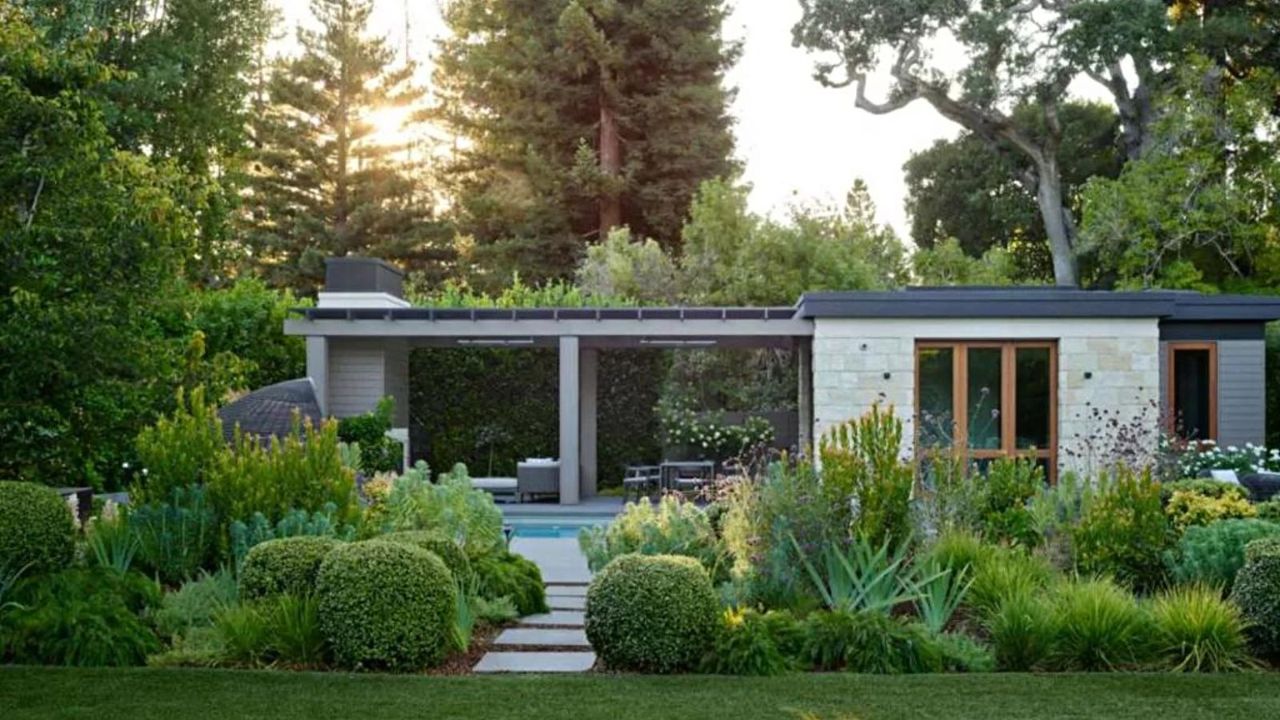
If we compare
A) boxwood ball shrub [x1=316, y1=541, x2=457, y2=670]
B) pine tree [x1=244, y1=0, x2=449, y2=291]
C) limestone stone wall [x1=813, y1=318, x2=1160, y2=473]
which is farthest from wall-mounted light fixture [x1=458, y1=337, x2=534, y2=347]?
pine tree [x1=244, y1=0, x2=449, y2=291]

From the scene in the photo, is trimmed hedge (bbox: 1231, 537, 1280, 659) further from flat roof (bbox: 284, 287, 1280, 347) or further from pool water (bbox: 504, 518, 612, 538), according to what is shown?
pool water (bbox: 504, 518, 612, 538)

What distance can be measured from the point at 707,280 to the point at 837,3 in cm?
674

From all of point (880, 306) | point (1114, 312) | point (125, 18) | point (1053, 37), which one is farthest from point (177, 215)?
point (1053, 37)

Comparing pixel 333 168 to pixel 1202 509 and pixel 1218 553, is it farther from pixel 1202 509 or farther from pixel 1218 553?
pixel 1218 553

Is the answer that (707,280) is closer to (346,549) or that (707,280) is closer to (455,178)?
(455,178)

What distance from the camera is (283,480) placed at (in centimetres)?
913

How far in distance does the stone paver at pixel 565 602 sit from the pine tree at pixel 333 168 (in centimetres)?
2436

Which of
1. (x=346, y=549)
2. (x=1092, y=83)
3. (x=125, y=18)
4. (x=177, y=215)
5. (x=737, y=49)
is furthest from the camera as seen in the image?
(x=737, y=49)

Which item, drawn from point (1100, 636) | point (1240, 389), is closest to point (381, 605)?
point (1100, 636)

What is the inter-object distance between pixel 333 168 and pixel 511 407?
617 inches

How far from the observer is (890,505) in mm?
8406

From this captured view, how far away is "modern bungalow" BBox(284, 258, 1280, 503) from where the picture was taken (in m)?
15.2

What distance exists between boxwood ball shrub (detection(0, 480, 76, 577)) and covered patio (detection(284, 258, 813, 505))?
27.1 ft

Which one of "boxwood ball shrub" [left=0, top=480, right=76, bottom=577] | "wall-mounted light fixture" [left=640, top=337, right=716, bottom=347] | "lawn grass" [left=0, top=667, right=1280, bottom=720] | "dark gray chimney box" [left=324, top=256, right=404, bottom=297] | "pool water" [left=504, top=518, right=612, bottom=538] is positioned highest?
"dark gray chimney box" [left=324, top=256, right=404, bottom=297]
